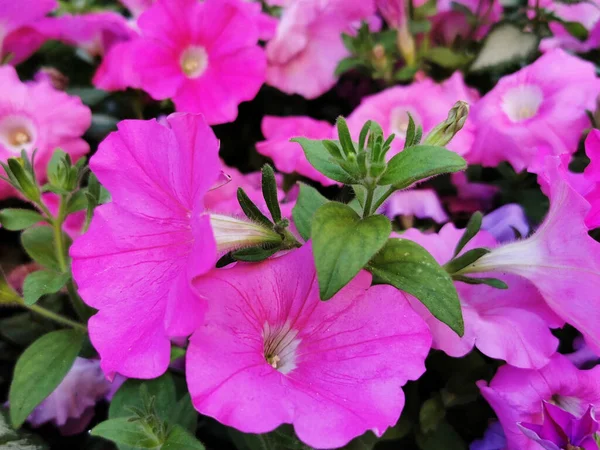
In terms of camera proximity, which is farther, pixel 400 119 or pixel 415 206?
pixel 400 119

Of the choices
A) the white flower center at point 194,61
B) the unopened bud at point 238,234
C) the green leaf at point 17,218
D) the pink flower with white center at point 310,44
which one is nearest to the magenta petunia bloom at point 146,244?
the unopened bud at point 238,234

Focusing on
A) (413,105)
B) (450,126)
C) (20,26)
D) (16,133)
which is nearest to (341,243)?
(450,126)

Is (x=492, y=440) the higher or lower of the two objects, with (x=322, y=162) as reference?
lower

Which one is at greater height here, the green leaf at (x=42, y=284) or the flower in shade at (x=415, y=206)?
A: the green leaf at (x=42, y=284)

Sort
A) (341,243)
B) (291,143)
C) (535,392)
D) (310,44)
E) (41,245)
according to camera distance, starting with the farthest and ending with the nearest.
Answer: (310,44) → (291,143) → (41,245) → (535,392) → (341,243)

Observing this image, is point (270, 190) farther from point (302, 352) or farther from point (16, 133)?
point (16, 133)

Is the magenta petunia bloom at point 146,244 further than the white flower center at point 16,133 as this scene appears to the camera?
No

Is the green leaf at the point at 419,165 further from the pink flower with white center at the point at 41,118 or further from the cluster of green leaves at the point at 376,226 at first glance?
the pink flower with white center at the point at 41,118

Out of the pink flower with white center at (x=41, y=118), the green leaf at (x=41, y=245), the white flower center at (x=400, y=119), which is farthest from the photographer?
the white flower center at (x=400, y=119)
